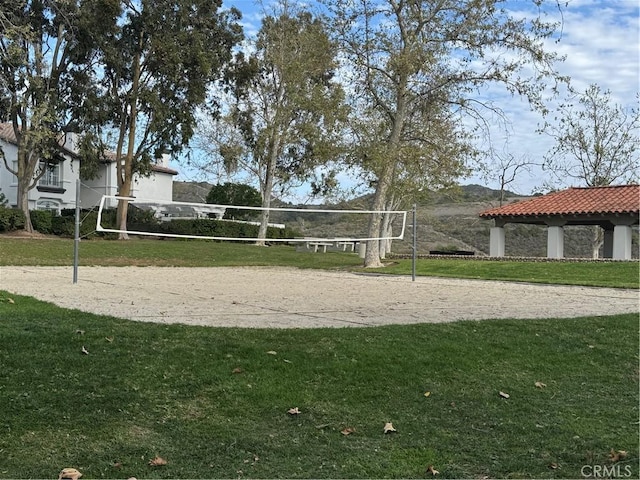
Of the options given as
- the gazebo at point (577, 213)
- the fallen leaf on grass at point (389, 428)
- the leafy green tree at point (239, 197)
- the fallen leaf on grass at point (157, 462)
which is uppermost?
the leafy green tree at point (239, 197)

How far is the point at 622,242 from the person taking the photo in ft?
71.2

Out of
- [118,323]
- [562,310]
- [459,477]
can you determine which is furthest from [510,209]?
[459,477]

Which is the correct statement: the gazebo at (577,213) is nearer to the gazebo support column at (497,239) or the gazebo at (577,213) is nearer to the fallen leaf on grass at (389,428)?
the gazebo support column at (497,239)

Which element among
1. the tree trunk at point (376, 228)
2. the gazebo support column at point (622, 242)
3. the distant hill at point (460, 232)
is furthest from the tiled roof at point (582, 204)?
the tree trunk at point (376, 228)

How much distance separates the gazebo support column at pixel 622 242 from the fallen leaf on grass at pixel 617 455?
792 inches

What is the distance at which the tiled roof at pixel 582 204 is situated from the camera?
21922 mm

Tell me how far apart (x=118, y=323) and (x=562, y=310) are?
18.7ft

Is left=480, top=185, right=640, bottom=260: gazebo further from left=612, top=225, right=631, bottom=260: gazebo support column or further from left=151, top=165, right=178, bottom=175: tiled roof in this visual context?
left=151, top=165, right=178, bottom=175: tiled roof

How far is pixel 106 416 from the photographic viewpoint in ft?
11.8

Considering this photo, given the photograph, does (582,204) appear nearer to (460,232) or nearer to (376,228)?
(376,228)

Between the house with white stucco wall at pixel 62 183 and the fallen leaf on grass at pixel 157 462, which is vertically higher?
the house with white stucco wall at pixel 62 183

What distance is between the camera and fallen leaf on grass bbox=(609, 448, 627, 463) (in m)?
3.33

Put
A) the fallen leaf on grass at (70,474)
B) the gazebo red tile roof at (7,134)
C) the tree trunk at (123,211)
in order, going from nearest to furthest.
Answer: the fallen leaf on grass at (70,474), the tree trunk at (123,211), the gazebo red tile roof at (7,134)

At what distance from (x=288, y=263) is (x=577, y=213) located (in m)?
10.9
